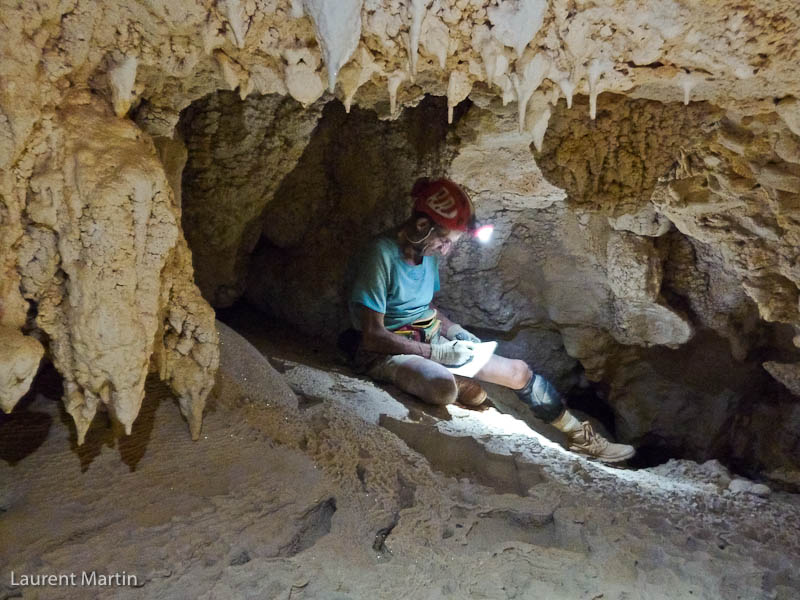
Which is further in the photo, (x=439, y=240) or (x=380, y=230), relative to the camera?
(x=380, y=230)

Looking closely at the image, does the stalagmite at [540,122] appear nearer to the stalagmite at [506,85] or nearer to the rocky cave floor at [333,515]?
the stalagmite at [506,85]

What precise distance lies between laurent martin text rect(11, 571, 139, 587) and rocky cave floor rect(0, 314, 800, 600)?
2 centimetres

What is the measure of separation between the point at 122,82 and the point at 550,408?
3272mm

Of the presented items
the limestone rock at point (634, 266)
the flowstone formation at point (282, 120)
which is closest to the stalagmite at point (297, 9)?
the flowstone formation at point (282, 120)

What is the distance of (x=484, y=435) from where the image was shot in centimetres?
342

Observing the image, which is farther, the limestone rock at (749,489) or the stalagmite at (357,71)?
the limestone rock at (749,489)

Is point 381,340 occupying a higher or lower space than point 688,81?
lower

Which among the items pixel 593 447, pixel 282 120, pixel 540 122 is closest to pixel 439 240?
pixel 282 120

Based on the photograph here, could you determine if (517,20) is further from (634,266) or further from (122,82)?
(634,266)

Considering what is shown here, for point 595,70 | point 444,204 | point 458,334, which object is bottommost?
point 458,334

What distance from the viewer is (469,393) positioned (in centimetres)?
414

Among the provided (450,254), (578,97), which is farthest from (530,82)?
(450,254)

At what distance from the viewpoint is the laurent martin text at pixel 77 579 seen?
190cm

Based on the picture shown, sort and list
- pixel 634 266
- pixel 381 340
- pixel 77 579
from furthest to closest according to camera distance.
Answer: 1. pixel 634 266
2. pixel 381 340
3. pixel 77 579
